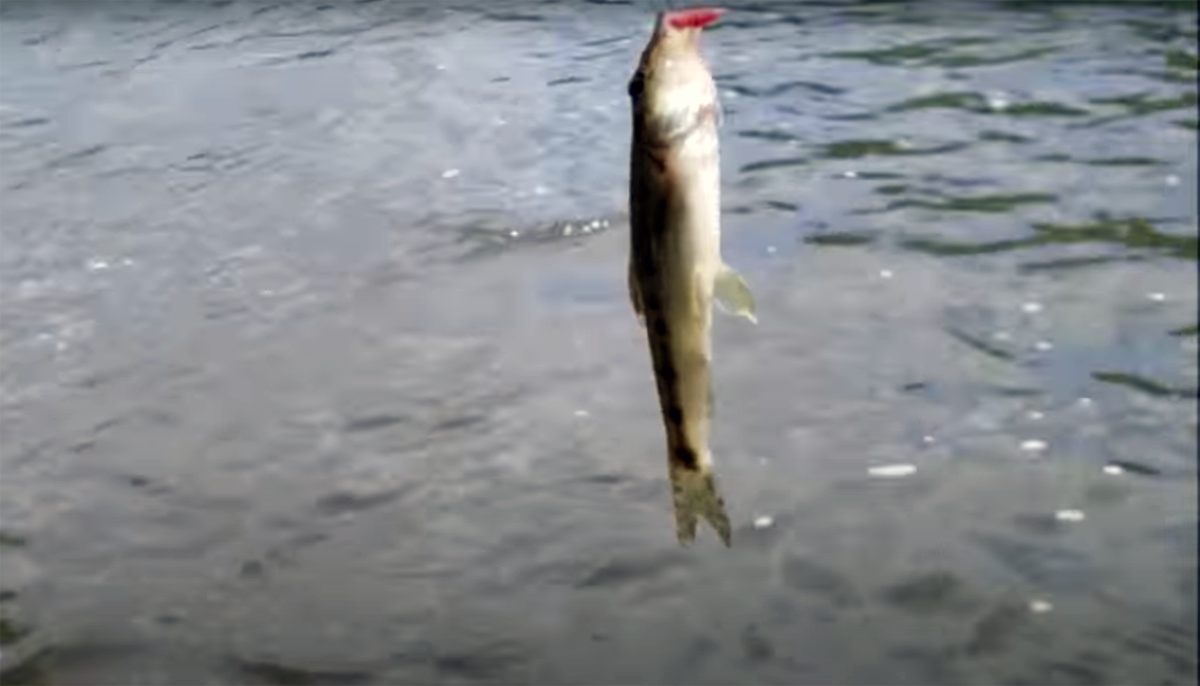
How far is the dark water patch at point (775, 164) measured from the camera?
34.7ft

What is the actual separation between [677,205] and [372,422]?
448 cm

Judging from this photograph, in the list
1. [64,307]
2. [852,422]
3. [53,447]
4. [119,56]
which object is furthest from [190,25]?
[852,422]

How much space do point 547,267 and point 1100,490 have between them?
10.8ft

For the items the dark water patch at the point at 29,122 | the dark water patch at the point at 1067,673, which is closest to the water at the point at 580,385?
the dark water patch at the point at 1067,673

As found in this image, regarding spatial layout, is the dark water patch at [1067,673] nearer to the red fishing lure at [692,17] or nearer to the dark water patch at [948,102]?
the red fishing lure at [692,17]

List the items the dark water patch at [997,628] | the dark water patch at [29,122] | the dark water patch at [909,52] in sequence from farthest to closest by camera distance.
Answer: the dark water patch at [909,52], the dark water patch at [29,122], the dark water patch at [997,628]

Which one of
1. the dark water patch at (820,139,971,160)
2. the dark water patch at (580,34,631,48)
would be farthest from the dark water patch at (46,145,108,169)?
the dark water patch at (820,139,971,160)

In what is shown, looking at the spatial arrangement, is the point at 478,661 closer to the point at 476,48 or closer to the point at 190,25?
the point at 476,48

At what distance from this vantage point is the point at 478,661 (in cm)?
578

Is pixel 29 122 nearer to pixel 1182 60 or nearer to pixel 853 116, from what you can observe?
pixel 853 116

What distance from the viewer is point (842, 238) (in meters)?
9.28

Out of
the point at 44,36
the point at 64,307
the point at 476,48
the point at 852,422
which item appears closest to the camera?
the point at 852,422

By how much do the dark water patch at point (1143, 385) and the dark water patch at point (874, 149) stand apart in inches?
134

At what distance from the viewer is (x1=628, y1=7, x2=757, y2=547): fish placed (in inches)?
119
